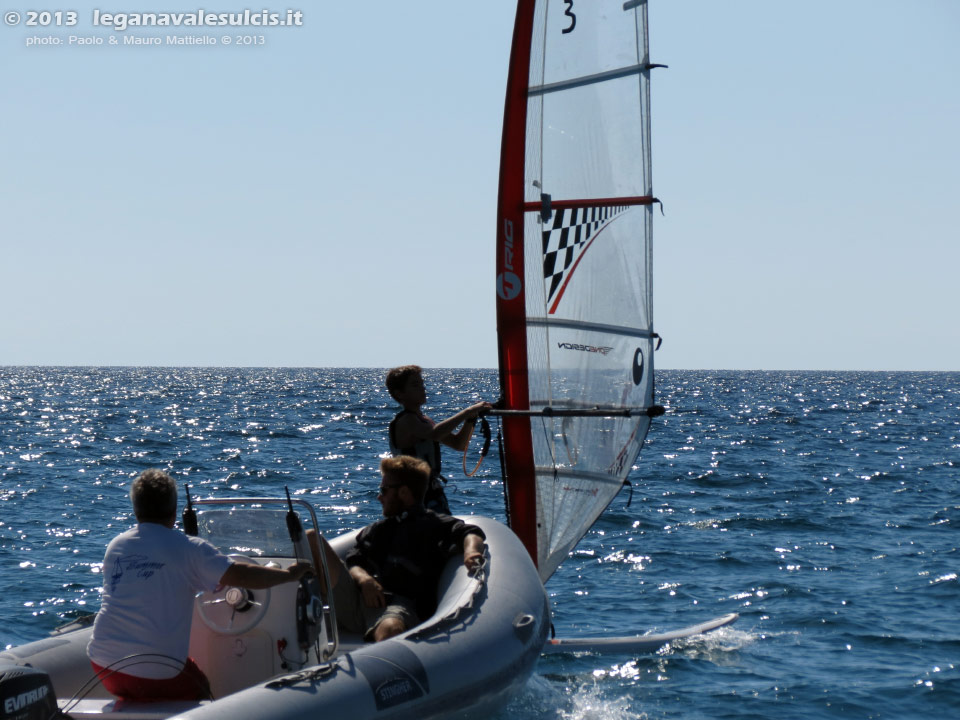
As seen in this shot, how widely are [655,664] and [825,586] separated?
9.85ft

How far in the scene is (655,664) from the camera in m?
7.63

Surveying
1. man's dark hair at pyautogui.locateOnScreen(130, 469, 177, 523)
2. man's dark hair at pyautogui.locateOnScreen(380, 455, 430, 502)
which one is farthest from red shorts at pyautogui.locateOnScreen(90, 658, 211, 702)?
man's dark hair at pyautogui.locateOnScreen(380, 455, 430, 502)

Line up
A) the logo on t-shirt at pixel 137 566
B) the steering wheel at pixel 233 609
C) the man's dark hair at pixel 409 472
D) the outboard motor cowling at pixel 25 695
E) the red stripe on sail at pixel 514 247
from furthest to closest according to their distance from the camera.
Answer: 1. the red stripe on sail at pixel 514 247
2. the man's dark hair at pixel 409 472
3. the steering wheel at pixel 233 609
4. the logo on t-shirt at pixel 137 566
5. the outboard motor cowling at pixel 25 695

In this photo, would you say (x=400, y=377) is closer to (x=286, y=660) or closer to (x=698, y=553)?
(x=286, y=660)

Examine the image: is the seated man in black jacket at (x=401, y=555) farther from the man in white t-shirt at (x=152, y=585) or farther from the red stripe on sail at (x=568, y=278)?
the red stripe on sail at (x=568, y=278)

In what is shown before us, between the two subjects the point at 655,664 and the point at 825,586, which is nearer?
the point at 655,664

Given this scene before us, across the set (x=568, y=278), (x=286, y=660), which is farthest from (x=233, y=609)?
(x=568, y=278)

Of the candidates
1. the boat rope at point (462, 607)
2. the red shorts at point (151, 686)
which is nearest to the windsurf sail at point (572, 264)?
the boat rope at point (462, 607)

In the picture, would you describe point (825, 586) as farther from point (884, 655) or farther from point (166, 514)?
point (166, 514)

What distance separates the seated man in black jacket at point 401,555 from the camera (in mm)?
5945

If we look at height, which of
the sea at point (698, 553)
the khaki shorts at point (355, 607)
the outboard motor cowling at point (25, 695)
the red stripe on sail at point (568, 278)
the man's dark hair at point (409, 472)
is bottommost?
the sea at point (698, 553)

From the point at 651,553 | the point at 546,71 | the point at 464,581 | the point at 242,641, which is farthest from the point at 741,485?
the point at 242,641

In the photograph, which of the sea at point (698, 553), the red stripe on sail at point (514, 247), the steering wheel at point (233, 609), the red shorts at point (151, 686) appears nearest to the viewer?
the red shorts at point (151, 686)

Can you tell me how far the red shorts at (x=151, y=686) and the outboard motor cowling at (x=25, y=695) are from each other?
0.20 m
